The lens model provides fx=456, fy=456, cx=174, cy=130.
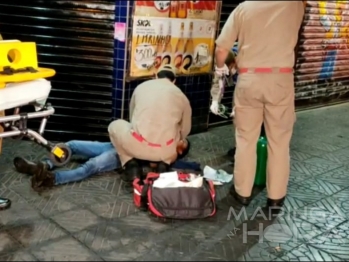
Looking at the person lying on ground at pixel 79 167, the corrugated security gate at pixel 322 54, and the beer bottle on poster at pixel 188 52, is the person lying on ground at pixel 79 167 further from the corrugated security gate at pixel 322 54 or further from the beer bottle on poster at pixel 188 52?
the corrugated security gate at pixel 322 54

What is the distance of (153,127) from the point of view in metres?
4.25

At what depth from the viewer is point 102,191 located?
168 inches

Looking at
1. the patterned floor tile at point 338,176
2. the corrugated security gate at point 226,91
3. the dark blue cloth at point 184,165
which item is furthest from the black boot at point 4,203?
the corrugated security gate at point 226,91

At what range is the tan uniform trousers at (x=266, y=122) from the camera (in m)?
3.81

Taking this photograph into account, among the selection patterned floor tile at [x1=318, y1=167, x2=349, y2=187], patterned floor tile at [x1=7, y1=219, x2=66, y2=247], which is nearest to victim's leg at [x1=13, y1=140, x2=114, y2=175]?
patterned floor tile at [x1=7, y1=219, x2=66, y2=247]

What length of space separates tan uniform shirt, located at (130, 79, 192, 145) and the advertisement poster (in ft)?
2.55

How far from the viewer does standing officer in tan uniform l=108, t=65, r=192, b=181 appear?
14.0 ft

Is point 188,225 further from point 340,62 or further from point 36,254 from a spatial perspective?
point 340,62

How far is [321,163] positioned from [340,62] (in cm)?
411

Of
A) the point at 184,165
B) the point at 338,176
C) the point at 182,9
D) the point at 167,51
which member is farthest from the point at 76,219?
the point at 338,176

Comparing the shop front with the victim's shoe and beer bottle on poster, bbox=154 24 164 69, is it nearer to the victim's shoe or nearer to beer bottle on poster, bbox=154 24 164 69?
beer bottle on poster, bbox=154 24 164 69

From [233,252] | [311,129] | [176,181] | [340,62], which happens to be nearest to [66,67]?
[176,181]

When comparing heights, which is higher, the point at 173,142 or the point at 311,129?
the point at 173,142

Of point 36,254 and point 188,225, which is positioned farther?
point 188,225
